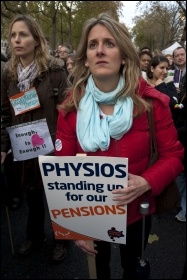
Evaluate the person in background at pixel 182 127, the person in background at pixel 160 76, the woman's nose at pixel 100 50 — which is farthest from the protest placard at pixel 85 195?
the person in background at pixel 160 76

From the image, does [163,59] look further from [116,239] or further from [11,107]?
[116,239]

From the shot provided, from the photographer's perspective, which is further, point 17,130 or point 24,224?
point 24,224

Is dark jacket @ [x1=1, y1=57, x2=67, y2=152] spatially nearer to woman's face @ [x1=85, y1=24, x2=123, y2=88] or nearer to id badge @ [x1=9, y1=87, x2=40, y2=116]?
id badge @ [x1=9, y1=87, x2=40, y2=116]

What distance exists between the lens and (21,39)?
198cm

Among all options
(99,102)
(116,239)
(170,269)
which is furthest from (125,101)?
(170,269)

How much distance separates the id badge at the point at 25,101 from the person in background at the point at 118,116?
0.65 metres

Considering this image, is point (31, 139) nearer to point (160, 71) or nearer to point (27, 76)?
point (27, 76)

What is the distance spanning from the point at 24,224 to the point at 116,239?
183 centimetres

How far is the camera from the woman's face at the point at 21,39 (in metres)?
1.98

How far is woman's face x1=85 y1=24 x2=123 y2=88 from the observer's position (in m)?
1.31

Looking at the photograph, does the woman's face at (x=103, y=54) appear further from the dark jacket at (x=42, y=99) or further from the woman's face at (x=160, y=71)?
the woman's face at (x=160, y=71)

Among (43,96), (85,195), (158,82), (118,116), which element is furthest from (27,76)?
(158,82)

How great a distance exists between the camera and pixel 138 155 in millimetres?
1376

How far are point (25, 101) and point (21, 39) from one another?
0.43m
